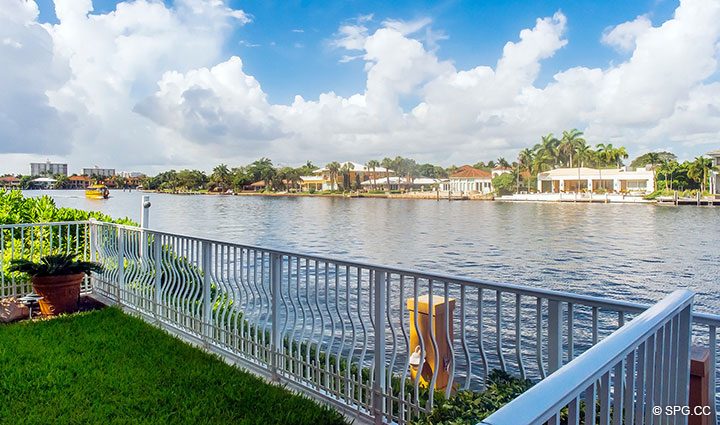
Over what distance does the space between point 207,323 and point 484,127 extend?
7770 centimetres

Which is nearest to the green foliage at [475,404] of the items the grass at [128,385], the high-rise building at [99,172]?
the grass at [128,385]

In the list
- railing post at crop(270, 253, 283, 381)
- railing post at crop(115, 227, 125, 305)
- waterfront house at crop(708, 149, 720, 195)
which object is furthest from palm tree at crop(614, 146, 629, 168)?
railing post at crop(270, 253, 283, 381)

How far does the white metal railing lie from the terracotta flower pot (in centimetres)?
45

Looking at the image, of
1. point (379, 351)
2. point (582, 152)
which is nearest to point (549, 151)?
point (582, 152)

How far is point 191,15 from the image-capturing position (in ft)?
67.3

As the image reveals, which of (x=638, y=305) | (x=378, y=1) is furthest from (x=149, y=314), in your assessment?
(x=378, y=1)

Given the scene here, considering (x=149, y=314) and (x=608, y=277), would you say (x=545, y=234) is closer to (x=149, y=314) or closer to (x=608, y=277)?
(x=608, y=277)

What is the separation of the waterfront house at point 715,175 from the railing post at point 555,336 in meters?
59.4

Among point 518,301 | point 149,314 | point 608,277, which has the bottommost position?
point 608,277

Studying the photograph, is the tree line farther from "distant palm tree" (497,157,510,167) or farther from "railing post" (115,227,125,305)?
"railing post" (115,227,125,305)

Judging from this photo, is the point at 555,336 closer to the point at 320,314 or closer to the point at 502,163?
the point at 320,314

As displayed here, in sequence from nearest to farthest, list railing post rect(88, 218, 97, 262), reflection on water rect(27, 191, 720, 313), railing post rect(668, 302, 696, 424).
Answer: railing post rect(668, 302, 696, 424)
railing post rect(88, 218, 97, 262)
reflection on water rect(27, 191, 720, 313)

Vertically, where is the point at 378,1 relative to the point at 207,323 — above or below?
above

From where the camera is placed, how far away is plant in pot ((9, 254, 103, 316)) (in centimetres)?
504
